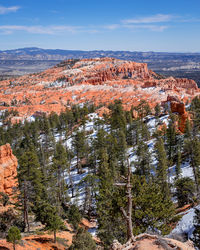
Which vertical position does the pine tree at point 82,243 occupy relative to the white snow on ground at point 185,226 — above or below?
below

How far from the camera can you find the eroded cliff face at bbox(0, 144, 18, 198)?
4050cm

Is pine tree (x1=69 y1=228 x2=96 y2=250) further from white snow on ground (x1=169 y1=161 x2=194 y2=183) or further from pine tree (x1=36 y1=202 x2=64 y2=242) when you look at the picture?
white snow on ground (x1=169 y1=161 x2=194 y2=183)

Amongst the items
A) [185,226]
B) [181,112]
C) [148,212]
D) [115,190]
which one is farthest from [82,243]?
[181,112]

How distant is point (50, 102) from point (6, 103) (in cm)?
3742

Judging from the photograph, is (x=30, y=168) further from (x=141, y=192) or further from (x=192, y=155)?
(x=192, y=155)

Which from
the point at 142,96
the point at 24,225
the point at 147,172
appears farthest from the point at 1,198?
the point at 142,96

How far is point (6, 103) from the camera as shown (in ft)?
533

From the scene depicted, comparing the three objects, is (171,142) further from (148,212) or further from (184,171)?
(148,212)

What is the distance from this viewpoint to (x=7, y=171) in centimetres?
4212

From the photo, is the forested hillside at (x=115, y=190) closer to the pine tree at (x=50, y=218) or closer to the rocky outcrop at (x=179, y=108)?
the pine tree at (x=50, y=218)

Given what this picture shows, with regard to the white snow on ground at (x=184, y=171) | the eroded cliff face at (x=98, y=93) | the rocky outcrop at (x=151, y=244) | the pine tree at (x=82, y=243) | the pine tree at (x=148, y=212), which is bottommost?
the white snow on ground at (x=184, y=171)

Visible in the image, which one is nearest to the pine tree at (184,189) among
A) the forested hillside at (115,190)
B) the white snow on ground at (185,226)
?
the forested hillside at (115,190)

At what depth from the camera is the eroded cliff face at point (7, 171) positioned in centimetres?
4050

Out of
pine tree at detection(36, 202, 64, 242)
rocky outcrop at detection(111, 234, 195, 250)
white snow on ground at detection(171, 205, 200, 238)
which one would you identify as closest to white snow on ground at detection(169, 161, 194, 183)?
white snow on ground at detection(171, 205, 200, 238)
